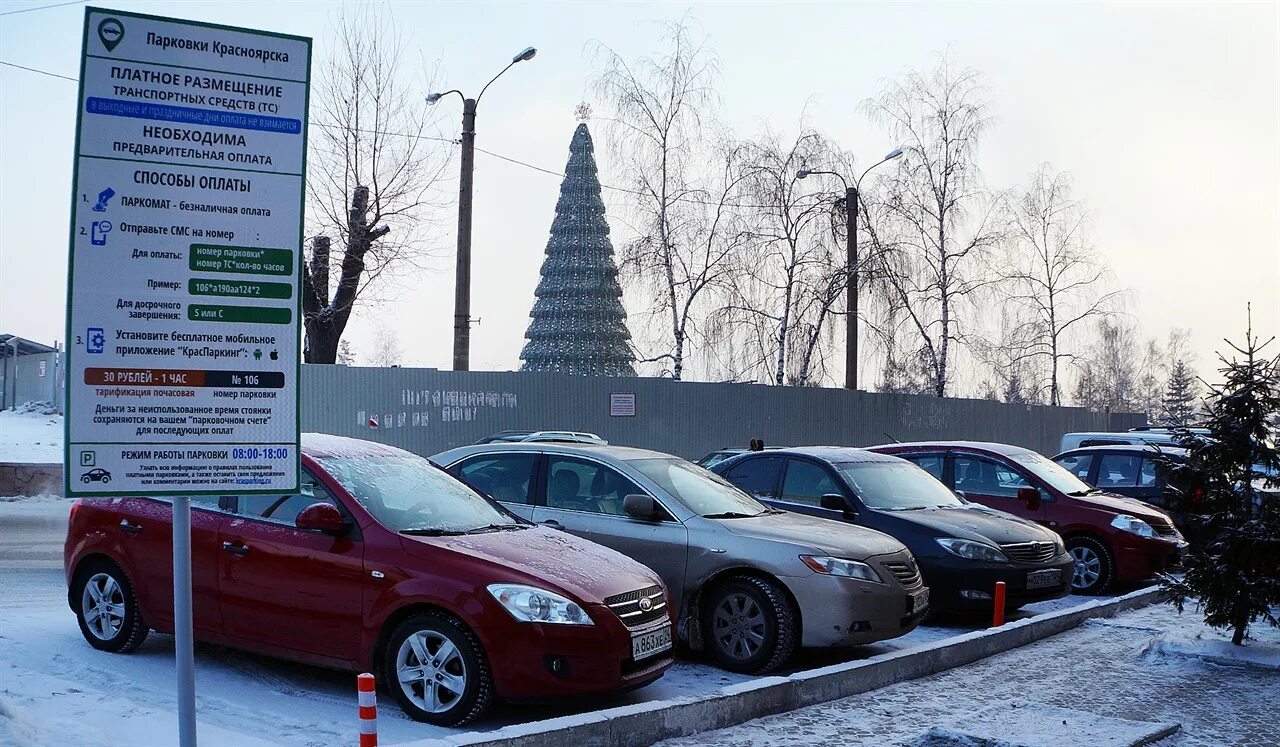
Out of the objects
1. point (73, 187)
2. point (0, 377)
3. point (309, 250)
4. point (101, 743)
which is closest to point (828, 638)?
point (101, 743)

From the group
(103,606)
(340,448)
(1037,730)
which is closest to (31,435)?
(103,606)

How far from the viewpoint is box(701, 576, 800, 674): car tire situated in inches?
308

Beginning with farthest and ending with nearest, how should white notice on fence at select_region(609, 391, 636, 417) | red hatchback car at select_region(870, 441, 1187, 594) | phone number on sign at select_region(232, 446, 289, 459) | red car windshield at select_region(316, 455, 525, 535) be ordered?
1. white notice on fence at select_region(609, 391, 636, 417)
2. red hatchback car at select_region(870, 441, 1187, 594)
3. red car windshield at select_region(316, 455, 525, 535)
4. phone number on sign at select_region(232, 446, 289, 459)

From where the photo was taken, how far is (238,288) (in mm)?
4090

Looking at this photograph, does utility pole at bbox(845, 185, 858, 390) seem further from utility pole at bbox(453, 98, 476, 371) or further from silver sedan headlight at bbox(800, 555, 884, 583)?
silver sedan headlight at bbox(800, 555, 884, 583)

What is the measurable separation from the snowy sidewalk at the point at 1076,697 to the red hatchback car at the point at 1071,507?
3017 mm

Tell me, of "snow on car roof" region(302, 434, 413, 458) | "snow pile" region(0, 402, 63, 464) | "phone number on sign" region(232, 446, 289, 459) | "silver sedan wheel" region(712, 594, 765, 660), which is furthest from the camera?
"snow pile" region(0, 402, 63, 464)

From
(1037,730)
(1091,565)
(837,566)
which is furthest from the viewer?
(1091,565)

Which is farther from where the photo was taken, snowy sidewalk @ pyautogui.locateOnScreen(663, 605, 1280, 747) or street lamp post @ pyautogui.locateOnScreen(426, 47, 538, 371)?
street lamp post @ pyautogui.locateOnScreen(426, 47, 538, 371)

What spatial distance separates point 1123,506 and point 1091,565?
753 mm

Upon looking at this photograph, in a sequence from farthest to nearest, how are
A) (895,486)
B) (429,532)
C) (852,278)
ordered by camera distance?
1. (852,278)
2. (895,486)
3. (429,532)

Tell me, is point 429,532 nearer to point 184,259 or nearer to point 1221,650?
point 184,259

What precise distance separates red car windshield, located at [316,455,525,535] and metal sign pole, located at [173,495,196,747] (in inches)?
107

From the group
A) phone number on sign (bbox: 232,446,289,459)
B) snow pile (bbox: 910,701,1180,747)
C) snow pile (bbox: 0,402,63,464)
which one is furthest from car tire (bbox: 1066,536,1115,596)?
snow pile (bbox: 0,402,63,464)
